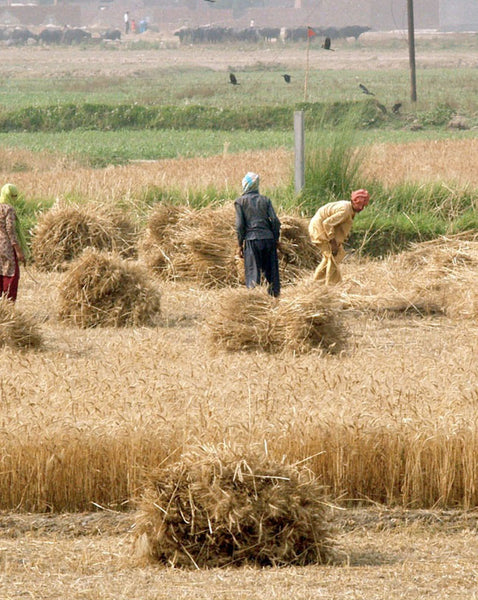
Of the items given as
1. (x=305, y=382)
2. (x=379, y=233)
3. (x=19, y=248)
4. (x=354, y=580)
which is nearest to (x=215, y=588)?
(x=354, y=580)

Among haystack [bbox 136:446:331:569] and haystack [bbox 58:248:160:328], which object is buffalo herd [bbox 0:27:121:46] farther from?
haystack [bbox 136:446:331:569]

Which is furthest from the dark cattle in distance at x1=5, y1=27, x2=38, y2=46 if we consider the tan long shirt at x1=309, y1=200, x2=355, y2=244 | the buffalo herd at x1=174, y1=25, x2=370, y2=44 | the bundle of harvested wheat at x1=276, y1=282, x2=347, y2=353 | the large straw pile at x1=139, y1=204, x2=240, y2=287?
the bundle of harvested wheat at x1=276, y1=282, x2=347, y2=353

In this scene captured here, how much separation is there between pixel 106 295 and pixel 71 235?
3.28 meters

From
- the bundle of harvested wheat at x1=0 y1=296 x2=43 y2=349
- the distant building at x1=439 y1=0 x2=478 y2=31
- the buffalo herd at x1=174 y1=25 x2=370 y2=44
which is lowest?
the bundle of harvested wheat at x1=0 y1=296 x2=43 y2=349

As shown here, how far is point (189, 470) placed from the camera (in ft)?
20.3

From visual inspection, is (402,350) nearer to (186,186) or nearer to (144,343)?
(144,343)

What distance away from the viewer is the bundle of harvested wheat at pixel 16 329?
11008 millimetres

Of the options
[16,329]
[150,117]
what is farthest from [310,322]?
[150,117]

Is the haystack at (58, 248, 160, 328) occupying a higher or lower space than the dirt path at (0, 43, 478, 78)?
lower

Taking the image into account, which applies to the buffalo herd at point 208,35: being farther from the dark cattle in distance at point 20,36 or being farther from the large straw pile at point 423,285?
the large straw pile at point 423,285

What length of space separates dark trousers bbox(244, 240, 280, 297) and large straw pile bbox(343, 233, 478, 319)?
51.0 inches

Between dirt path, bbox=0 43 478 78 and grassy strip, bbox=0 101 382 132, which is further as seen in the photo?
dirt path, bbox=0 43 478 78

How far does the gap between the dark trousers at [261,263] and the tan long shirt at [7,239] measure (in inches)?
92.5

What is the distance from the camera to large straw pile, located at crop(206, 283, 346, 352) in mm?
10859
